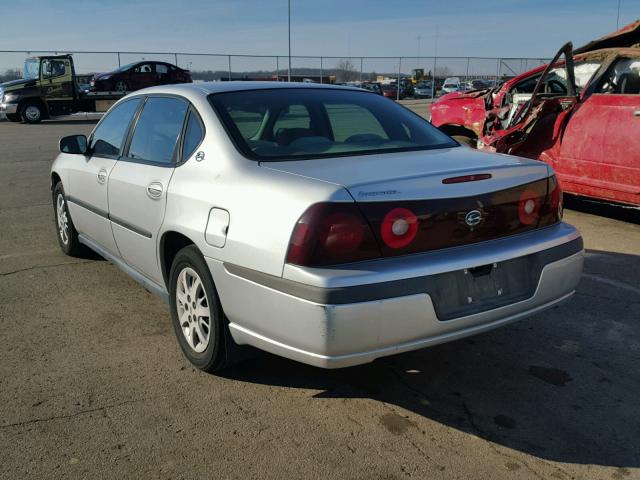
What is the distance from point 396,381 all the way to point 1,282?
343 centimetres

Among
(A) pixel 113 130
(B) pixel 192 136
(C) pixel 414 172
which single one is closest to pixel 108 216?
(A) pixel 113 130

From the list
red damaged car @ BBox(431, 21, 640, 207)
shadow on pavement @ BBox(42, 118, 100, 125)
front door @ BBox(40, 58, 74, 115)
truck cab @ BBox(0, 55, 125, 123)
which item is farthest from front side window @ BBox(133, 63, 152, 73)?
red damaged car @ BBox(431, 21, 640, 207)

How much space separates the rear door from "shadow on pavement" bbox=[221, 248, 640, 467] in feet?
8.04

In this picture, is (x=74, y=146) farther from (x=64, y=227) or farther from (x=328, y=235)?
(x=328, y=235)

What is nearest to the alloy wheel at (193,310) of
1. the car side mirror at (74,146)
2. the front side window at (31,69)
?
the car side mirror at (74,146)

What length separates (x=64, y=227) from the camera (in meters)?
5.63

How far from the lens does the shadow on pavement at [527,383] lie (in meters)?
2.83

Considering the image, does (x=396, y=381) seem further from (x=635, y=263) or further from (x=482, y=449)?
(x=635, y=263)

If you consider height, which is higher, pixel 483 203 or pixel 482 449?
pixel 483 203

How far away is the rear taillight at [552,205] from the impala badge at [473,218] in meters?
0.54

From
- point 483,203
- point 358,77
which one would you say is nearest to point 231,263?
point 483,203

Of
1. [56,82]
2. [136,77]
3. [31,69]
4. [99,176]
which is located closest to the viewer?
Answer: [99,176]

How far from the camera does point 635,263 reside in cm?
536

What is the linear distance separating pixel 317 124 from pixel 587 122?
3.97 metres
